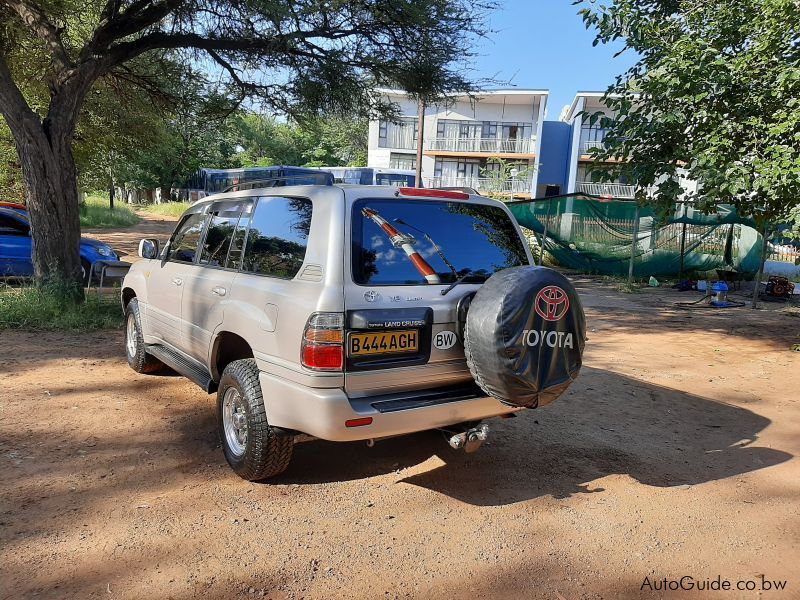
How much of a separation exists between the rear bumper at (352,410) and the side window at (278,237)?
0.68 metres

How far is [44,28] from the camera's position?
797cm

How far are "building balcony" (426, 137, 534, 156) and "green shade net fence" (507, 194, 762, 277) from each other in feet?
77.5

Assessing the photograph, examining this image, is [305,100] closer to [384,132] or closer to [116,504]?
[116,504]

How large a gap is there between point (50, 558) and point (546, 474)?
2.98 metres

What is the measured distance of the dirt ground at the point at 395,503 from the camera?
2848 millimetres

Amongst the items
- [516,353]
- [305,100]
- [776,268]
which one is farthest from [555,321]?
[776,268]

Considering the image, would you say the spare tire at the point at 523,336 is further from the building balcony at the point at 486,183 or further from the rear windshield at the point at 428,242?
the building balcony at the point at 486,183

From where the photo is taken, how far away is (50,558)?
2.87 m

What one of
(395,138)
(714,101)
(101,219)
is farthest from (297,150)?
(714,101)

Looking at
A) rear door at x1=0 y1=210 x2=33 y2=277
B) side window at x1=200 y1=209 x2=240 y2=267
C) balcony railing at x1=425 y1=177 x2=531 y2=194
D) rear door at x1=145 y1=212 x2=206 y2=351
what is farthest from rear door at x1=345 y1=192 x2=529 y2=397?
balcony railing at x1=425 y1=177 x2=531 y2=194

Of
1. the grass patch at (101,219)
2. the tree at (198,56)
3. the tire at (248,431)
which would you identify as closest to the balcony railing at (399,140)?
the grass patch at (101,219)

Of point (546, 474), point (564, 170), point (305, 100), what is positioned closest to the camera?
point (546, 474)

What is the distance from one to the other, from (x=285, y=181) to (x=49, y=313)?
5462mm

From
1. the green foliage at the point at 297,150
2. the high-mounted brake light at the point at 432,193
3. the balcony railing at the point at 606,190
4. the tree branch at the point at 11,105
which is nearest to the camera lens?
the high-mounted brake light at the point at 432,193
